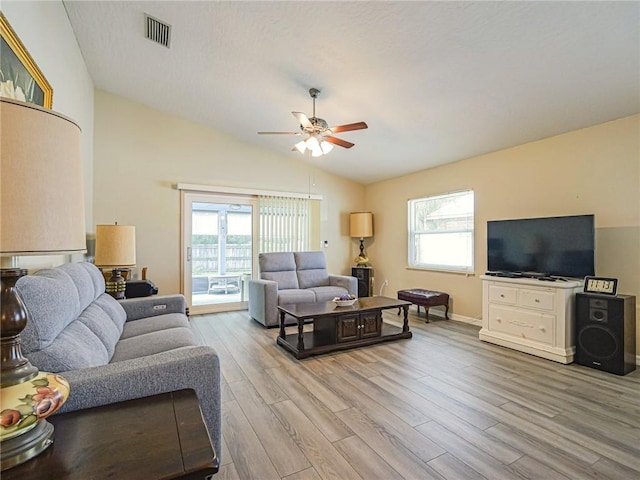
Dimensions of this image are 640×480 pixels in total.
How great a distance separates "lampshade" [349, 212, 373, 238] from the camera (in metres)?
6.30

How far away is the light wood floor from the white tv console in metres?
0.16

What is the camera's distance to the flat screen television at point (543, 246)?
319 cm

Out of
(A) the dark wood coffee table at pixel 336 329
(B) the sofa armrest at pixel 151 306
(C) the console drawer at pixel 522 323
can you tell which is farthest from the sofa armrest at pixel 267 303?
(C) the console drawer at pixel 522 323

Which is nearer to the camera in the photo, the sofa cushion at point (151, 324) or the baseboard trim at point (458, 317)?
the sofa cushion at point (151, 324)

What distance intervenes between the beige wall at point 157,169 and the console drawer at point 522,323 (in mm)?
3950

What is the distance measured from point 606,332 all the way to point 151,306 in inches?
167

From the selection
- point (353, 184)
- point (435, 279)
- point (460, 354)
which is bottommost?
point (460, 354)

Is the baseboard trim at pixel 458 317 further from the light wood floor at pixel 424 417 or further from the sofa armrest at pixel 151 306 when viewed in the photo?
the sofa armrest at pixel 151 306

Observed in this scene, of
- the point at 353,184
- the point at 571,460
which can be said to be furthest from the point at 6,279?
the point at 353,184

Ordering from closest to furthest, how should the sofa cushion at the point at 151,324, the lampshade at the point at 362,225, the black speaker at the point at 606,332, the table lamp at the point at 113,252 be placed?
the sofa cushion at the point at 151,324
the black speaker at the point at 606,332
the table lamp at the point at 113,252
the lampshade at the point at 362,225

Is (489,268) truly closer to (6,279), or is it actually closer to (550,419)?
(550,419)

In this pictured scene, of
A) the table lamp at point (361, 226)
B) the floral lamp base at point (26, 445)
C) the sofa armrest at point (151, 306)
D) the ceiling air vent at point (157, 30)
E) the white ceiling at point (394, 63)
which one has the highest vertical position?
the ceiling air vent at point (157, 30)

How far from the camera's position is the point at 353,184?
21.9 ft

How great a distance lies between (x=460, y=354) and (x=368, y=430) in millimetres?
1782
